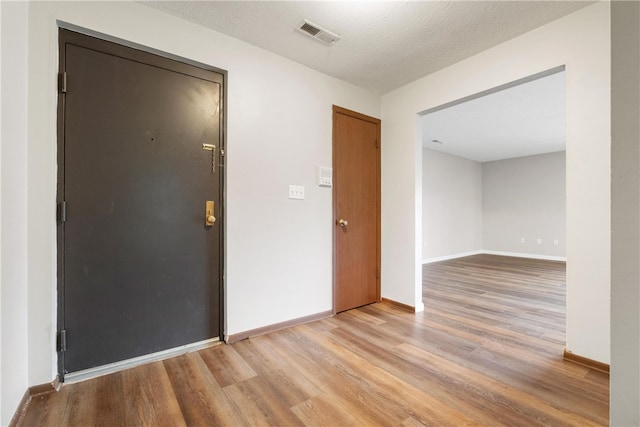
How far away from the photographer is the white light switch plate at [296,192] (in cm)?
251

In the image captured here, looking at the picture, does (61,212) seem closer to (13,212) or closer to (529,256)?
(13,212)

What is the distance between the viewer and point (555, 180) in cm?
632

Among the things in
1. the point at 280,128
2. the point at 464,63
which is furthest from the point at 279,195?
the point at 464,63

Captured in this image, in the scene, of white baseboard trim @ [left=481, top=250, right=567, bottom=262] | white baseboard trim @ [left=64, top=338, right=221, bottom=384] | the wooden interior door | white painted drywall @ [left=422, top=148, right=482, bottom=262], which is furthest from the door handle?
white baseboard trim @ [left=481, top=250, right=567, bottom=262]

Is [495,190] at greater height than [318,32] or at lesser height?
lesser

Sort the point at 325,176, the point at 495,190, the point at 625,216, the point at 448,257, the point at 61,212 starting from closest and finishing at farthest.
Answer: the point at 625,216 → the point at 61,212 → the point at 325,176 → the point at 448,257 → the point at 495,190

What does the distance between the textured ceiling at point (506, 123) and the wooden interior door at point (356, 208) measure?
1518 mm

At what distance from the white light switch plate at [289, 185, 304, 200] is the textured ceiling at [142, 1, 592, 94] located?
1164mm

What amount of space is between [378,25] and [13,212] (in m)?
2.47

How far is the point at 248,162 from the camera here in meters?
2.26

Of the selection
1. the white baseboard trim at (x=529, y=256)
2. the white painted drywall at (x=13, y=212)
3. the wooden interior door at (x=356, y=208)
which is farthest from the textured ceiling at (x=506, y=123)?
the white painted drywall at (x=13, y=212)

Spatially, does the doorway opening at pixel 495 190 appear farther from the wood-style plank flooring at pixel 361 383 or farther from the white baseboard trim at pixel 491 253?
the wood-style plank flooring at pixel 361 383

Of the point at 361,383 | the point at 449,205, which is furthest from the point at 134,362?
the point at 449,205

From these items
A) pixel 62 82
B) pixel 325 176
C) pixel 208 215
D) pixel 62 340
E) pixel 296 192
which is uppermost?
pixel 62 82
